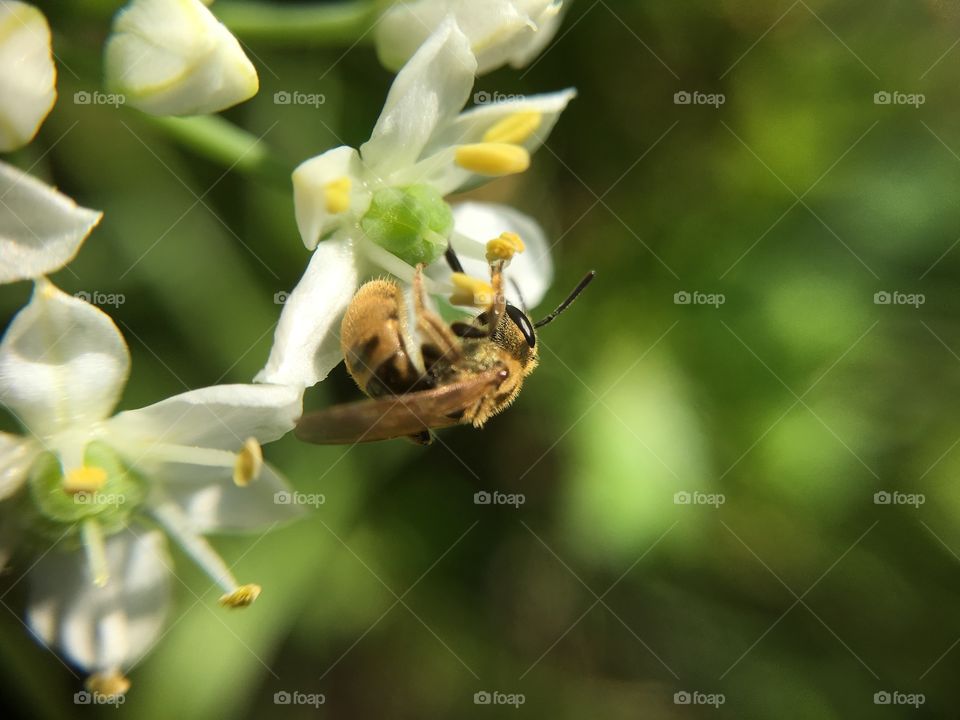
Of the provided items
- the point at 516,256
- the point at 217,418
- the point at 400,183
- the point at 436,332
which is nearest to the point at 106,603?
the point at 217,418

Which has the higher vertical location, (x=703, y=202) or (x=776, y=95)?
(x=776, y=95)

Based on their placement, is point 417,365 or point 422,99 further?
point 422,99

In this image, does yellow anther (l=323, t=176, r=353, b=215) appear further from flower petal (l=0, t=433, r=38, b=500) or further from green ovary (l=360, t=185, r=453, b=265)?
flower petal (l=0, t=433, r=38, b=500)

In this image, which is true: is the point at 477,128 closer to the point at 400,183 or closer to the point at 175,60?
the point at 400,183

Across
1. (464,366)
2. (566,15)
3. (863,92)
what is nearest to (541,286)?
(464,366)

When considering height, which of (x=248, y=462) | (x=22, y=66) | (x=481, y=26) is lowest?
(x=248, y=462)

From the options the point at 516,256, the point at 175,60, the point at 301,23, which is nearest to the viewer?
the point at 175,60

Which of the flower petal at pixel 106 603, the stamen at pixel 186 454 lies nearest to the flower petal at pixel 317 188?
the stamen at pixel 186 454

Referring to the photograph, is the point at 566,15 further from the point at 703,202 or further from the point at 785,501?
the point at 785,501
